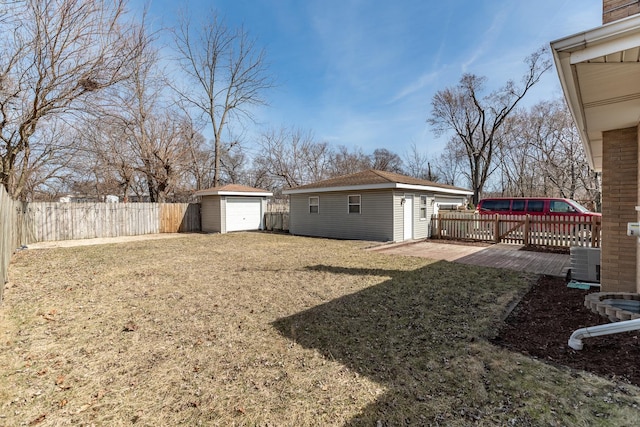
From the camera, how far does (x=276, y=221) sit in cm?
1808

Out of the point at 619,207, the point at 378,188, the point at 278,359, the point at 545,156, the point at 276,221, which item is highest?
the point at 545,156

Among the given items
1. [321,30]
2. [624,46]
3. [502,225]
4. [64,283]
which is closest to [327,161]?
[321,30]

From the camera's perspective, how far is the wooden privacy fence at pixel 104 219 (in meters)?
12.9

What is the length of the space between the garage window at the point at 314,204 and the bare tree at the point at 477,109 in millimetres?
→ 16964

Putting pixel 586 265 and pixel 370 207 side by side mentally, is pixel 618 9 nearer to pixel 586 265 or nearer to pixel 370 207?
pixel 586 265

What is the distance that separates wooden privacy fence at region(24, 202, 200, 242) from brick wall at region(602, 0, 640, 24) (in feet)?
55.9

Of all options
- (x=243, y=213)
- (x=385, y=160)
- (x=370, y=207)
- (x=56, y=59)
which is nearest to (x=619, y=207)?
(x=370, y=207)

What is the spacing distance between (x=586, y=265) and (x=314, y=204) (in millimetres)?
10661

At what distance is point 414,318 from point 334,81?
62.4 feet

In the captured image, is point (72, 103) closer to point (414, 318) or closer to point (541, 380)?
point (414, 318)

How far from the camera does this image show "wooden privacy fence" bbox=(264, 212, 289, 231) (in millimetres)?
17534

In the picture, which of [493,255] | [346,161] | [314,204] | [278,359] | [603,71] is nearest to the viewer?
[603,71]

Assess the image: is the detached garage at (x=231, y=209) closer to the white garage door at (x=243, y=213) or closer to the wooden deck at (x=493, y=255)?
the white garage door at (x=243, y=213)

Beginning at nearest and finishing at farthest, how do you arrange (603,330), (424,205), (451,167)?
(603,330) → (424,205) → (451,167)
